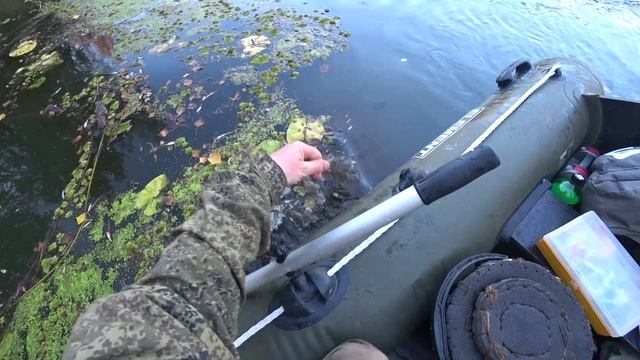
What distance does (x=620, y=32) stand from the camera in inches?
227

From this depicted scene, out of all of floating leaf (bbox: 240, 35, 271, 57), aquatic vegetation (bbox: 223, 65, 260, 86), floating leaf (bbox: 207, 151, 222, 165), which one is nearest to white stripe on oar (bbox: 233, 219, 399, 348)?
floating leaf (bbox: 207, 151, 222, 165)

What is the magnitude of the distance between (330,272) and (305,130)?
2588mm

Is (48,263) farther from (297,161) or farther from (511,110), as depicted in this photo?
(511,110)

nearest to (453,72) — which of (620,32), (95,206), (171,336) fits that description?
(620,32)

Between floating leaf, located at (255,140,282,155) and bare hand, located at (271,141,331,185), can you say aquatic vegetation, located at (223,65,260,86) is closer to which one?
floating leaf, located at (255,140,282,155)

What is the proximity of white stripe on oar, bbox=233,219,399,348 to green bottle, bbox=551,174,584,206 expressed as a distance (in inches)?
54.1

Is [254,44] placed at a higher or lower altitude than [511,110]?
lower

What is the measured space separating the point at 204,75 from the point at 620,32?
5563 mm

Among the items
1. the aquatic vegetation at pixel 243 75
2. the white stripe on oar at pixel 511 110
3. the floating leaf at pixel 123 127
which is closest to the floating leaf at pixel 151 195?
the floating leaf at pixel 123 127

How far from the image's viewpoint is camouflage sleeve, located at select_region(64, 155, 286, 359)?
112 cm

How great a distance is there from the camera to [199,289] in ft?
4.45

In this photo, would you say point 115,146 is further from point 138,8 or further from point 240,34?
point 138,8

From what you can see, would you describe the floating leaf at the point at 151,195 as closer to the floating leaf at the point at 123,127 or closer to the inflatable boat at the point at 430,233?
the floating leaf at the point at 123,127

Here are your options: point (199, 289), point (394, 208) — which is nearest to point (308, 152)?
point (394, 208)
